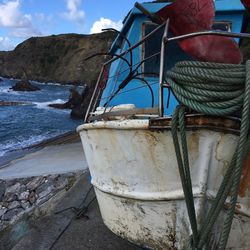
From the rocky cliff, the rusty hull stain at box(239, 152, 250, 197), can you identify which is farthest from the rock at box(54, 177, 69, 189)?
the rocky cliff

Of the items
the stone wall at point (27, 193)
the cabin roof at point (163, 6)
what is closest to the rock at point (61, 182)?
the stone wall at point (27, 193)

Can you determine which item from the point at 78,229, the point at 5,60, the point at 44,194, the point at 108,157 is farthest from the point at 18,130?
the point at 5,60

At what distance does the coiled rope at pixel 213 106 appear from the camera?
2.73 m

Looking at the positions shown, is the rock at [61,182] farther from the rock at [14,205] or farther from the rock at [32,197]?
the rock at [14,205]

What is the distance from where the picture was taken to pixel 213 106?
9.27ft

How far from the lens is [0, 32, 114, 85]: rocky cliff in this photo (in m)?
97.3

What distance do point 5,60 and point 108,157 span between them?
11613cm

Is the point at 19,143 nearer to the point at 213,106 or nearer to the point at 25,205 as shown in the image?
the point at 25,205

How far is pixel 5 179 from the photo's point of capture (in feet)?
27.0

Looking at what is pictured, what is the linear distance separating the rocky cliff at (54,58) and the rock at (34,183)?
85.7 meters

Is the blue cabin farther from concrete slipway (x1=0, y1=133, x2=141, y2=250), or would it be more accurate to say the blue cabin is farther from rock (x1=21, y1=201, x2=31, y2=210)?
rock (x1=21, y1=201, x2=31, y2=210)

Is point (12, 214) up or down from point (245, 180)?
down

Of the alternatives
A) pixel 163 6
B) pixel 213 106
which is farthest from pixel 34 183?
pixel 213 106

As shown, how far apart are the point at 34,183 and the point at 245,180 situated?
207 inches
